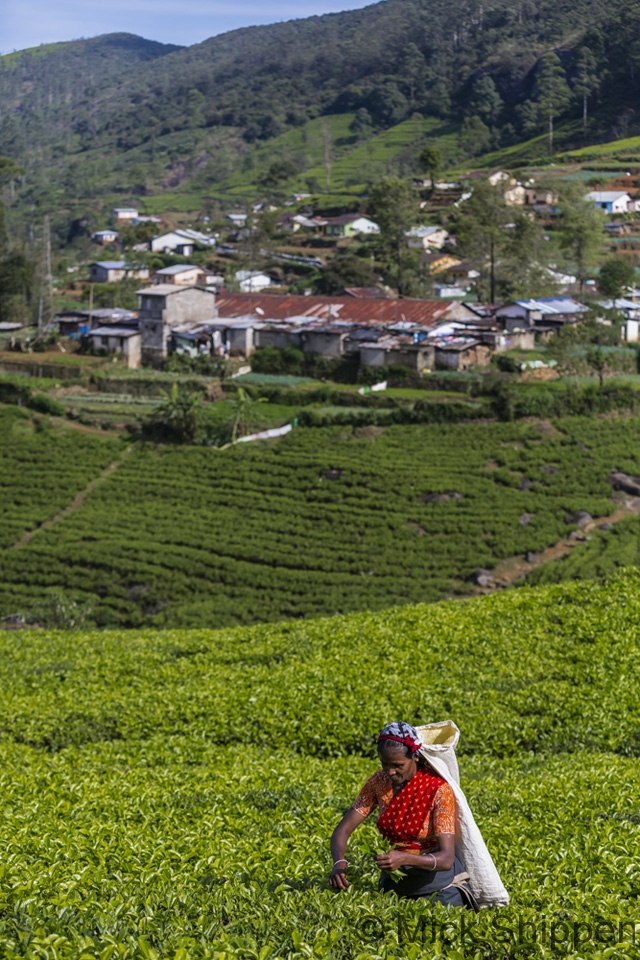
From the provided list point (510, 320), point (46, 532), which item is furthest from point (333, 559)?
point (510, 320)

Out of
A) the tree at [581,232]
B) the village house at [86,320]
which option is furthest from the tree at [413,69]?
the village house at [86,320]

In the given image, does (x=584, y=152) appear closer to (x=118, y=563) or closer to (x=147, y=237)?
(x=147, y=237)

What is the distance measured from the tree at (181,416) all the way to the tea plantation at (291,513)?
36.6 inches

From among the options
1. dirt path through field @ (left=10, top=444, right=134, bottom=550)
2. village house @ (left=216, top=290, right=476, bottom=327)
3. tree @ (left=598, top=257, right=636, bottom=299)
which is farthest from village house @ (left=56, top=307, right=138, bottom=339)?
tree @ (left=598, top=257, right=636, bottom=299)

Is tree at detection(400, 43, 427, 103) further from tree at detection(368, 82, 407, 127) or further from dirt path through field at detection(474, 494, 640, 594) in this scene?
dirt path through field at detection(474, 494, 640, 594)

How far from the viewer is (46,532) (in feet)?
120

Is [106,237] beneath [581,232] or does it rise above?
above

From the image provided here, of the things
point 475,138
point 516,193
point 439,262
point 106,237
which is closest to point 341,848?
point 439,262

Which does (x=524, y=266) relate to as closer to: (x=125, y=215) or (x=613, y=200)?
(x=613, y=200)

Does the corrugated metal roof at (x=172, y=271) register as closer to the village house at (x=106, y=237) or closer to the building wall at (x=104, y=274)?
the building wall at (x=104, y=274)

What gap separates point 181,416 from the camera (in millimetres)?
42562

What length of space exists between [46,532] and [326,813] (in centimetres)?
3012

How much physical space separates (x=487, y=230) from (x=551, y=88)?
209ft

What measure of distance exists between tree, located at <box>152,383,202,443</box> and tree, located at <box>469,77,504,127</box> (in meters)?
92.6
